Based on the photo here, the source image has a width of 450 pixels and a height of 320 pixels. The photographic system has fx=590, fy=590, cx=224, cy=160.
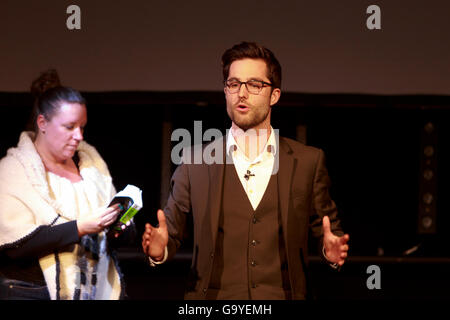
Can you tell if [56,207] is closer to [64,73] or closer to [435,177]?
[64,73]

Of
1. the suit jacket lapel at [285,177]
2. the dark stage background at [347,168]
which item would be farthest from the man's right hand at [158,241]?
the dark stage background at [347,168]

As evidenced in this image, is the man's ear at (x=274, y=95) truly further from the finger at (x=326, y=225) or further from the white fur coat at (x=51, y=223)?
the white fur coat at (x=51, y=223)

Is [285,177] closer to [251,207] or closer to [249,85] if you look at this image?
[251,207]

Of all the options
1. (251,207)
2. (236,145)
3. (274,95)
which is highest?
(274,95)

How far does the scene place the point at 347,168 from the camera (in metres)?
3.62

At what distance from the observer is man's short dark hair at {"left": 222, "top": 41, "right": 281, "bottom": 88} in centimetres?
213

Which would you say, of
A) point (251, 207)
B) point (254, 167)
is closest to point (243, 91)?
point (254, 167)

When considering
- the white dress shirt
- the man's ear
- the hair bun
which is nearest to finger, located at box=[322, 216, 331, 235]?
the white dress shirt

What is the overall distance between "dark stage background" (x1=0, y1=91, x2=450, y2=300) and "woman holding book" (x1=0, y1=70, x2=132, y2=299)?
0.86m

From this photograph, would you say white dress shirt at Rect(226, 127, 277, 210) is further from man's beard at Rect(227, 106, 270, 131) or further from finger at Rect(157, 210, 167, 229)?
finger at Rect(157, 210, 167, 229)

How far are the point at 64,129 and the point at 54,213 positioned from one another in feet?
1.15

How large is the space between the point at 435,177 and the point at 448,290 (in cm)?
67

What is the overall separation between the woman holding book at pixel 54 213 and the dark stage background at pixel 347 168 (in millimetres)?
858

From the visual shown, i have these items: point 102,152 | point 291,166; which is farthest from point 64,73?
point 291,166
